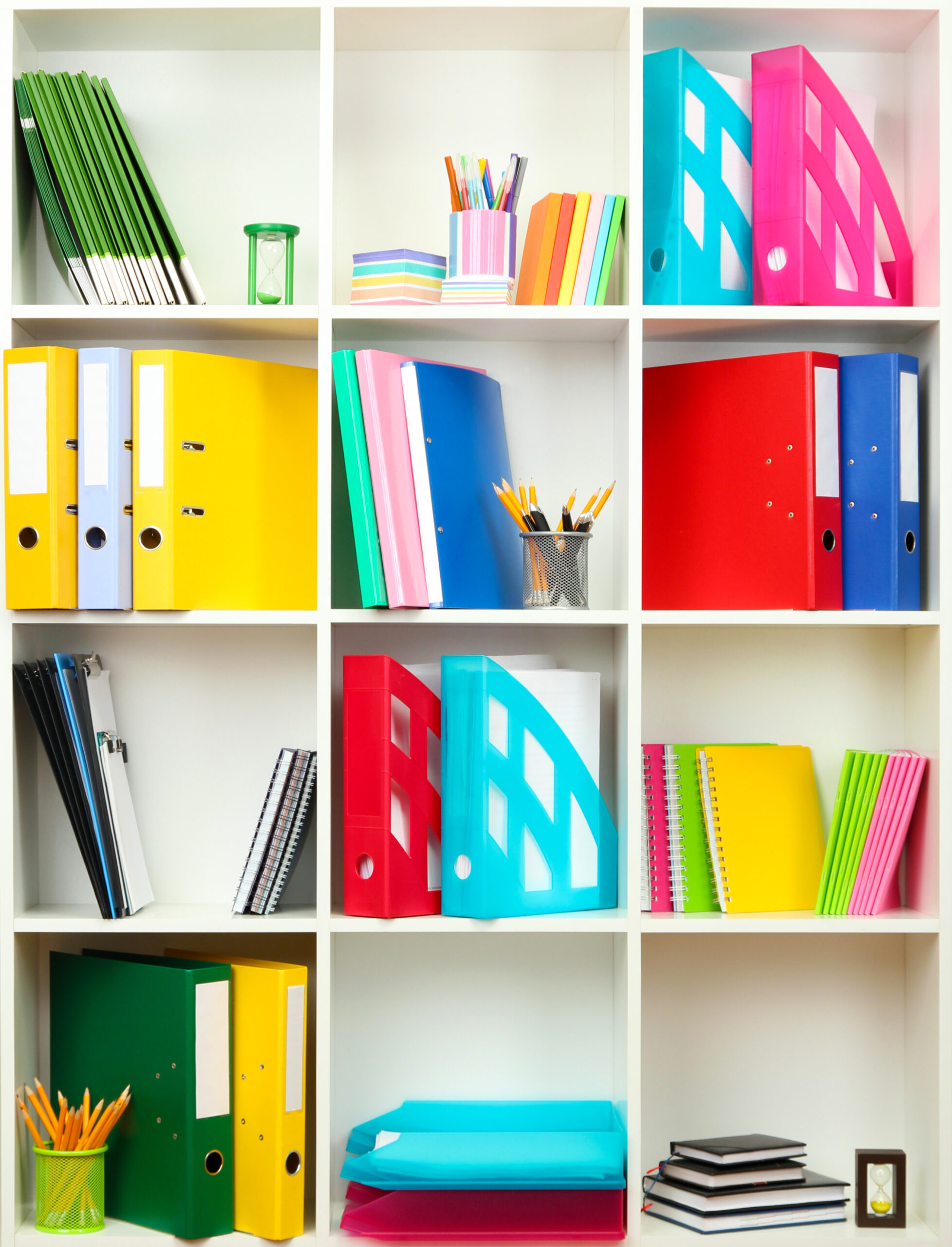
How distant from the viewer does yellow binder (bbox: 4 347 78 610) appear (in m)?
1.52

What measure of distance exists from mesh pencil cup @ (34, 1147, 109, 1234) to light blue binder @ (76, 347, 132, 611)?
782 millimetres

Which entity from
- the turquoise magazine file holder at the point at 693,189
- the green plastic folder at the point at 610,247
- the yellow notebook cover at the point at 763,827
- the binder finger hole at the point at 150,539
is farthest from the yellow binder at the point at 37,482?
the yellow notebook cover at the point at 763,827

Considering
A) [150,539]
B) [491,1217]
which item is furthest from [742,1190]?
[150,539]

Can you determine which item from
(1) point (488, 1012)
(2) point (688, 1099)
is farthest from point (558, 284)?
(2) point (688, 1099)

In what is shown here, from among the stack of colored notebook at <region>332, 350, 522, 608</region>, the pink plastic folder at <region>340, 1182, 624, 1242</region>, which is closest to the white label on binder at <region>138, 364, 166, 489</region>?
the stack of colored notebook at <region>332, 350, 522, 608</region>

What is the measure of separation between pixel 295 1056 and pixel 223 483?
0.84 meters

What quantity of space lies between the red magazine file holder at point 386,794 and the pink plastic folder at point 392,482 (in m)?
0.12

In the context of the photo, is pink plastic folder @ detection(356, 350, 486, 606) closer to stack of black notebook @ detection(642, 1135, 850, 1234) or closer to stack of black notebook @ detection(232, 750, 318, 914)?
stack of black notebook @ detection(232, 750, 318, 914)

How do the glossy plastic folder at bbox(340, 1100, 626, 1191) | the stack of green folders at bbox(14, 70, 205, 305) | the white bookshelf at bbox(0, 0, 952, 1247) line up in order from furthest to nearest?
the white bookshelf at bbox(0, 0, 952, 1247)
the stack of green folders at bbox(14, 70, 205, 305)
the glossy plastic folder at bbox(340, 1100, 626, 1191)

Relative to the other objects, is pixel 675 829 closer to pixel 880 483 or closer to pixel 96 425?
pixel 880 483

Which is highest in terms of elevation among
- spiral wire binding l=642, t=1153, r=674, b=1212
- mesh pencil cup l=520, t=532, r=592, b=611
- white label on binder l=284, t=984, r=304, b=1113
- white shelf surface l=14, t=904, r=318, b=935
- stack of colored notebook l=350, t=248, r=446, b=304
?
stack of colored notebook l=350, t=248, r=446, b=304

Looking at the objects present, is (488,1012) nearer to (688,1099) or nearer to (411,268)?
(688,1099)

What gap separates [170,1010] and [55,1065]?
0.83 feet

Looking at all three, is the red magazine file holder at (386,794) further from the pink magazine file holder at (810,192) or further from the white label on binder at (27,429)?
the pink magazine file holder at (810,192)
